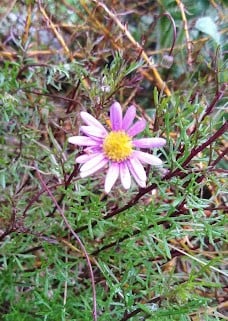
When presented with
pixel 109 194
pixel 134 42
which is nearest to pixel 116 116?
pixel 109 194

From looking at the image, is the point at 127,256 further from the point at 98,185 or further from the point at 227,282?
the point at 227,282

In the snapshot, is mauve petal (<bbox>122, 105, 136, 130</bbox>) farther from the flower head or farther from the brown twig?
the brown twig

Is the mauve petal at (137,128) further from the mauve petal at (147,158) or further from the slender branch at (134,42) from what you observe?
the slender branch at (134,42)

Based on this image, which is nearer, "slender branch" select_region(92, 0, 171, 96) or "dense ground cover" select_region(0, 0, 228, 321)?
"dense ground cover" select_region(0, 0, 228, 321)

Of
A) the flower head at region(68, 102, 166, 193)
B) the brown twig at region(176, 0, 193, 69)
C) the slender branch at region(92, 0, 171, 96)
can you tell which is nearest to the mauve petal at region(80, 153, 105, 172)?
the flower head at region(68, 102, 166, 193)

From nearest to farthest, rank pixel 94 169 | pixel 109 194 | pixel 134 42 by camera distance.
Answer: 1. pixel 94 169
2. pixel 109 194
3. pixel 134 42

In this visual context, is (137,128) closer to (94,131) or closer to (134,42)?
(94,131)

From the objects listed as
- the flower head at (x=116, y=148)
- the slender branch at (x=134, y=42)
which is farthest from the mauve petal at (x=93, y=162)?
the slender branch at (x=134, y=42)

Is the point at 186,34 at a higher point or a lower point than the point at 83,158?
higher
